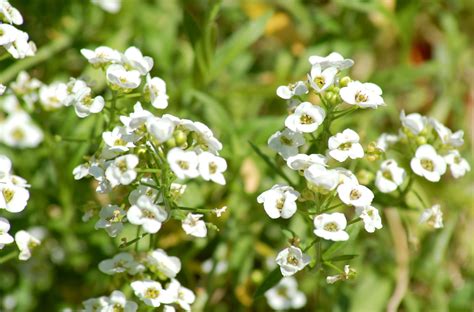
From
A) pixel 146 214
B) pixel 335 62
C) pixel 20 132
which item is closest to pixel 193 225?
pixel 146 214

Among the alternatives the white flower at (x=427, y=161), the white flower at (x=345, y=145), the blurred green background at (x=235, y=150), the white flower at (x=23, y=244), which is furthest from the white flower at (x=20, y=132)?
the white flower at (x=427, y=161)

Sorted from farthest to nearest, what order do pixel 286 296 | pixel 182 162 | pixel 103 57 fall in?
1. pixel 286 296
2. pixel 103 57
3. pixel 182 162

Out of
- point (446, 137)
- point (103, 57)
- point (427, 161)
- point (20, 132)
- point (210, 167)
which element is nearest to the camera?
point (210, 167)

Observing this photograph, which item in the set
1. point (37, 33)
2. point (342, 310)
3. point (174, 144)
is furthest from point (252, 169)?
point (174, 144)

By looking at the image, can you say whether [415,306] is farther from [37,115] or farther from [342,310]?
[37,115]

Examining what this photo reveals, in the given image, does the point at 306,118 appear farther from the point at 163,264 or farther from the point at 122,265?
the point at 122,265

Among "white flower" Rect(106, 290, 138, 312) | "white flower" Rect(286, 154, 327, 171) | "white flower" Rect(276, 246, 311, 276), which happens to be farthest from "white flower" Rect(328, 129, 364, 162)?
"white flower" Rect(106, 290, 138, 312)
